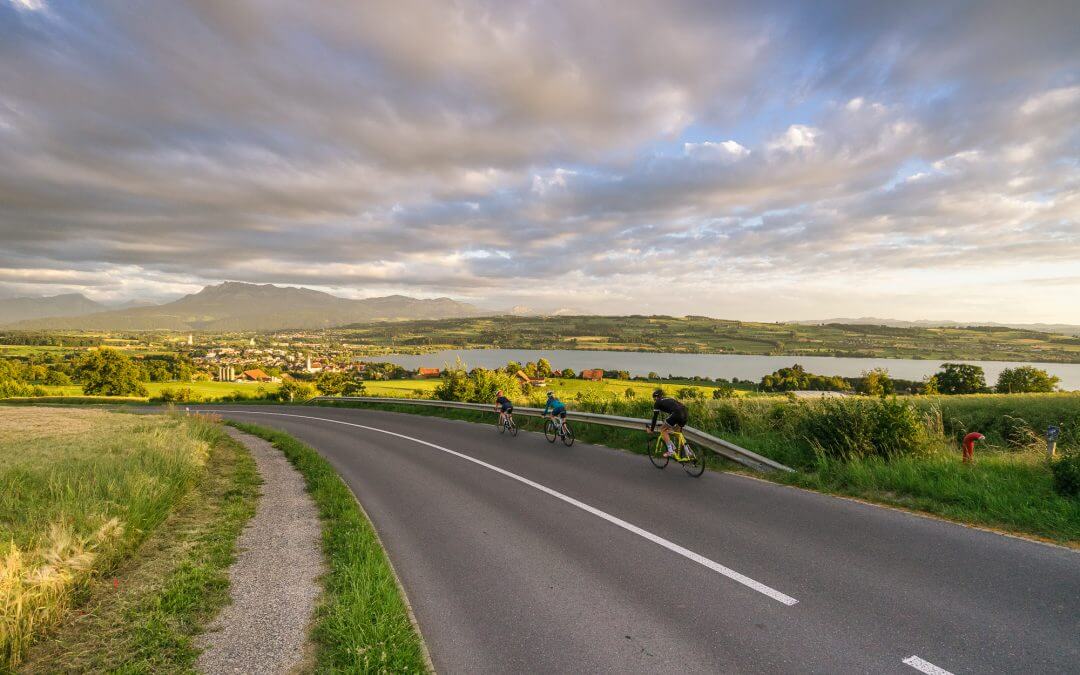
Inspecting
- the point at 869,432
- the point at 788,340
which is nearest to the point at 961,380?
the point at 869,432

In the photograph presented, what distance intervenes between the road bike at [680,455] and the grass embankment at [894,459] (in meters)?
1.31

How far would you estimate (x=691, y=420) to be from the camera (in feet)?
46.2

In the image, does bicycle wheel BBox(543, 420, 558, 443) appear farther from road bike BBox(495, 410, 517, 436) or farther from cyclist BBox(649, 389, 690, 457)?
cyclist BBox(649, 389, 690, 457)

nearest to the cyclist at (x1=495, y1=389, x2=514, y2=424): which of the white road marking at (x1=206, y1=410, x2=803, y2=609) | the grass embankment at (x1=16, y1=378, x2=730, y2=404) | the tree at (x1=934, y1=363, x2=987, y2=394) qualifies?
the white road marking at (x1=206, y1=410, x2=803, y2=609)

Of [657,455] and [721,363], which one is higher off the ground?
[657,455]

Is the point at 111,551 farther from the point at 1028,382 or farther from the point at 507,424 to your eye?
the point at 1028,382

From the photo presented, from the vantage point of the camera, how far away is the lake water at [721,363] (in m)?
75.9

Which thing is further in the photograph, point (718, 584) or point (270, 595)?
point (270, 595)

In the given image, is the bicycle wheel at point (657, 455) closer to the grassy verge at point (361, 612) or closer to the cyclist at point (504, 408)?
the grassy verge at point (361, 612)

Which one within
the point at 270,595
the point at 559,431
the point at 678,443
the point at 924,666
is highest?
the point at 678,443

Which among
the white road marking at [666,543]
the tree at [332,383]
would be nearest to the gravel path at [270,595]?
the white road marking at [666,543]

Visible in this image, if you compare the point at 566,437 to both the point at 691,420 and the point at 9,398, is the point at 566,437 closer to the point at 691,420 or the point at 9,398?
the point at 691,420

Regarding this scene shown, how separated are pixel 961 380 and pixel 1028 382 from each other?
5.99m

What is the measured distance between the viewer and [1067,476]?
256 inches
